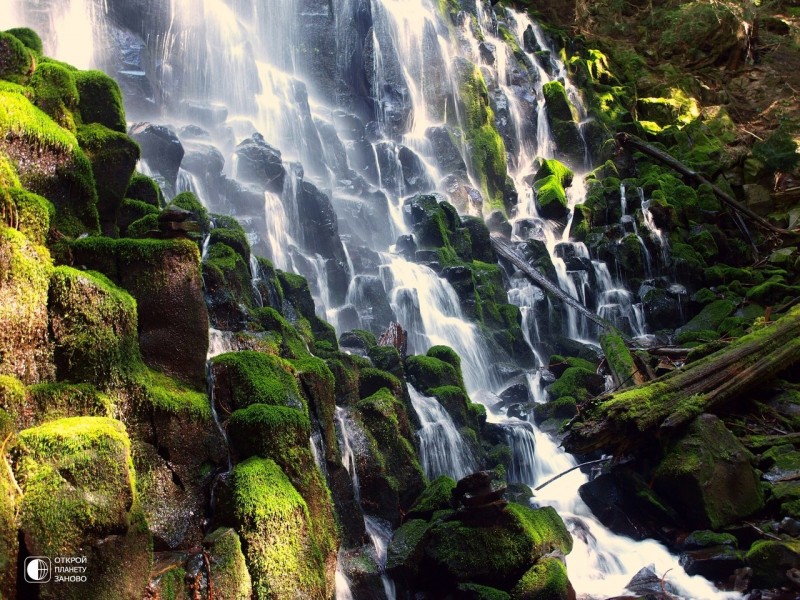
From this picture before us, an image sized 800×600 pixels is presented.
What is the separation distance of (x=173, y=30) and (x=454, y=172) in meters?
11.1

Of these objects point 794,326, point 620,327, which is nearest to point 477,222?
point 620,327

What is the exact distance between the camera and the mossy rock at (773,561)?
7.61 meters

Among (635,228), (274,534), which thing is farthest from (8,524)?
(635,228)

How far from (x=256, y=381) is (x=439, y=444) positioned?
4769mm

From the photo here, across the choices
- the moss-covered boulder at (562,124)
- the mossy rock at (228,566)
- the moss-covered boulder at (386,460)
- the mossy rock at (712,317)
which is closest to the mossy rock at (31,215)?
the mossy rock at (228,566)

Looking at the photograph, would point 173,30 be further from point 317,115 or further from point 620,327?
point 620,327

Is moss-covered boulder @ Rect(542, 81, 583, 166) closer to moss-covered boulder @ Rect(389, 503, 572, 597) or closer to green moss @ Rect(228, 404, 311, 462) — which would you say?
moss-covered boulder @ Rect(389, 503, 572, 597)

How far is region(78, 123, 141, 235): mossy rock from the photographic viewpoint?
24.7 feet

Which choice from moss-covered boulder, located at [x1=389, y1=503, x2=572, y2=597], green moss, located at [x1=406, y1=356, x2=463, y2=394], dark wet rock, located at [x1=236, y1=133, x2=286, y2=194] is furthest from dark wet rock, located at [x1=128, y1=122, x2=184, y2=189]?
moss-covered boulder, located at [x1=389, y1=503, x2=572, y2=597]

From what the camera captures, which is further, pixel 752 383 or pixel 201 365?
pixel 752 383

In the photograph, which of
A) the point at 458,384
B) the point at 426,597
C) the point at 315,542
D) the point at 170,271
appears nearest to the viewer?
the point at 315,542

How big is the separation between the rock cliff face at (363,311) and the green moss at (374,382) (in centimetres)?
5

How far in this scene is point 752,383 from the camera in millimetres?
10781

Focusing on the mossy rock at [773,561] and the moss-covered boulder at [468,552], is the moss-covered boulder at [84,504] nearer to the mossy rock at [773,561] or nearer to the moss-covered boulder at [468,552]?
the moss-covered boulder at [468,552]
